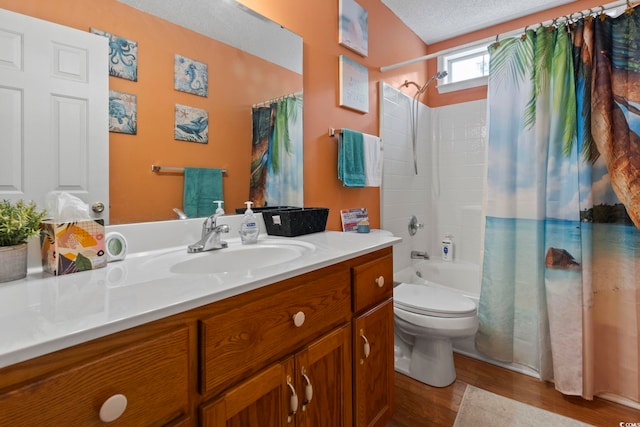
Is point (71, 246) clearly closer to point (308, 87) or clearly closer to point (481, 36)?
point (308, 87)

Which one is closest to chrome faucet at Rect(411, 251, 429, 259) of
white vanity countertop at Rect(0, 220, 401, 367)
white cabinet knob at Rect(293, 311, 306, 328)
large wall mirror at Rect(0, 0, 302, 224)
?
large wall mirror at Rect(0, 0, 302, 224)

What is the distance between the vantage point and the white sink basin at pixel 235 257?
1.00 meters

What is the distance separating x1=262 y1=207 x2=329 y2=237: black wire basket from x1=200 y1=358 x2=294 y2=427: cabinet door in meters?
0.64

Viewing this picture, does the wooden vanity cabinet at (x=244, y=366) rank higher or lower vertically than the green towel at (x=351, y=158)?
lower

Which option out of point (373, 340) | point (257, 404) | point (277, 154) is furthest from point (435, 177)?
point (257, 404)

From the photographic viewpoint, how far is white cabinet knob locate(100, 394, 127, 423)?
20.5 inches

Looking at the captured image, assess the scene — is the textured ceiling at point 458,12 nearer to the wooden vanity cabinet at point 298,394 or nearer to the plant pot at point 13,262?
the wooden vanity cabinet at point 298,394

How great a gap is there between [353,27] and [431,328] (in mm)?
1828

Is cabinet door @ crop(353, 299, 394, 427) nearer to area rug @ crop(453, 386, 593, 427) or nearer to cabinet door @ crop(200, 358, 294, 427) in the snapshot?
cabinet door @ crop(200, 358, 294, 427)

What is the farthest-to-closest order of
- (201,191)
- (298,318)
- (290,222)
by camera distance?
(290,222)
(201,191)
(298,318)

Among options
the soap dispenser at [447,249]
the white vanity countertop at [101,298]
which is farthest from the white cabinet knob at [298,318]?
the soap dispenser at [447,249]

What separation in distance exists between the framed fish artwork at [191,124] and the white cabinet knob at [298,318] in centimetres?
78

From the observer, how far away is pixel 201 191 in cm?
126

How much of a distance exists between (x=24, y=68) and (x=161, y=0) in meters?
0.51
